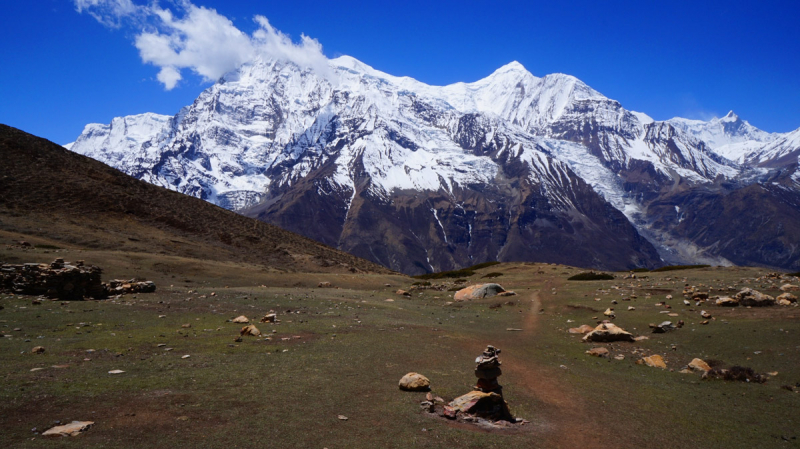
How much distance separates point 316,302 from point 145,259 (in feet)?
65.4

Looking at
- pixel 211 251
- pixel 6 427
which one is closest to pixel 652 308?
pixel 6 427

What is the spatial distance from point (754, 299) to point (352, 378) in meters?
22.9

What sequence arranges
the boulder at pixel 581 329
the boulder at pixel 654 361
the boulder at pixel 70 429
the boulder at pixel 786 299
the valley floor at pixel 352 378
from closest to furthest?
the boulder at pixel 70 429 < the valley floor at pixel 352 378 < the boulder at pixel 654 361 < the boulder at pixel 786 299 < the boulder at pixel 581 329

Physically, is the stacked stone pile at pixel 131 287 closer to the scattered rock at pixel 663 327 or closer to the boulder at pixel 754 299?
the scattered rock at pixel 663 327

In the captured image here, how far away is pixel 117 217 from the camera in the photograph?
56.1m

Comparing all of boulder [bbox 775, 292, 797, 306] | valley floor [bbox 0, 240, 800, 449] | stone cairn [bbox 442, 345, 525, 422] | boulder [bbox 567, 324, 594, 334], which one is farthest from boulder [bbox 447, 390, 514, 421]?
boulder [bbox 775, 292, 797, 306]

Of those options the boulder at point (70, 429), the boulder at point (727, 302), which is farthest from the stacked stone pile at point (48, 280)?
the boulder at point (727, 302)

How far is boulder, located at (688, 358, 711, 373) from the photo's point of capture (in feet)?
53.2

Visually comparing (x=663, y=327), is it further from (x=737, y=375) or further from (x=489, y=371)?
(x=489, y=371)

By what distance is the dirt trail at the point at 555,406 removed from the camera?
1059 cm

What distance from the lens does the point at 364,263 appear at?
75.1 m

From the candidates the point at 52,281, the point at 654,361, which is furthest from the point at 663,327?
the point at 52,281

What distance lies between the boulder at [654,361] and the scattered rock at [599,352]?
1360 millimetres

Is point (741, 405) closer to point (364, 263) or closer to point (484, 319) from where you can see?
point (484, 319)
